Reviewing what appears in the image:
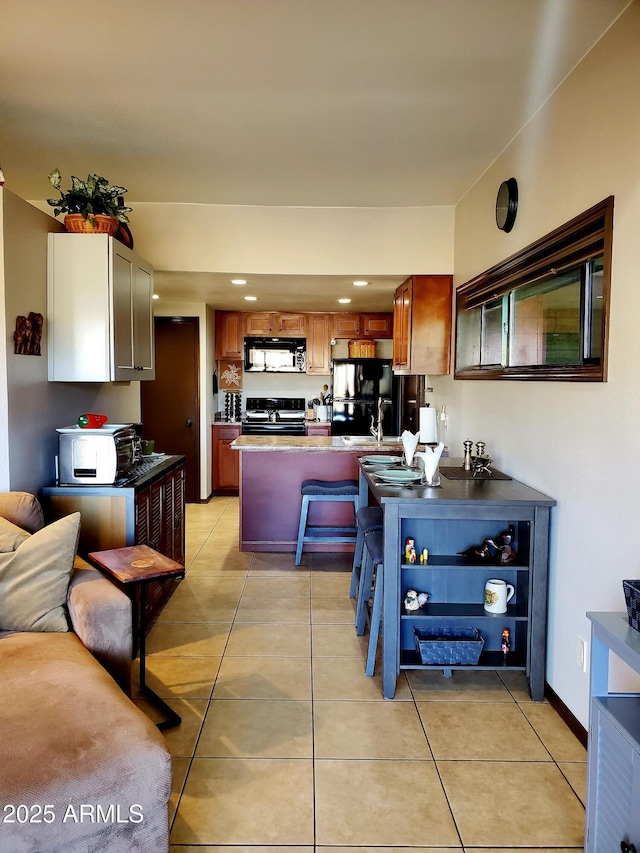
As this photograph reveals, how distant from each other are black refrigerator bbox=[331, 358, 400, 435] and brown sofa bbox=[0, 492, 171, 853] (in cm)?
507

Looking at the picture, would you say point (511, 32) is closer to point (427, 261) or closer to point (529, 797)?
point (427, 261)

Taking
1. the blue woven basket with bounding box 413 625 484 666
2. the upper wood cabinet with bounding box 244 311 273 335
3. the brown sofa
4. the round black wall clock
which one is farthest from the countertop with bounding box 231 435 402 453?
the brown sofa

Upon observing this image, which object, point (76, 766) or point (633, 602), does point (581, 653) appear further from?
point (76, 766)

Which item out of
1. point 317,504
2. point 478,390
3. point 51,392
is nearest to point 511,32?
point 478,390

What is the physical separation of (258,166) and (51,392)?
172 cm

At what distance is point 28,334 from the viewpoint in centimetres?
280

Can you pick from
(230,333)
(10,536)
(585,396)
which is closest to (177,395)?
(230,333)

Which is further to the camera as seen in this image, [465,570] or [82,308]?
[82,308]

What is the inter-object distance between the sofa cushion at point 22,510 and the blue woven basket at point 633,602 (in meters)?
2.23

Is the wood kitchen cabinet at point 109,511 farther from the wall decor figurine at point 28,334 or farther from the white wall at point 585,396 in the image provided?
the white wall at point 585,396

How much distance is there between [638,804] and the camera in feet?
4.45

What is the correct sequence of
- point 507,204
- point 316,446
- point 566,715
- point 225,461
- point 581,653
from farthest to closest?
1. point 225,461
2. point 316,446
3. point 507,204
4. point 566,715
5. point 581,653

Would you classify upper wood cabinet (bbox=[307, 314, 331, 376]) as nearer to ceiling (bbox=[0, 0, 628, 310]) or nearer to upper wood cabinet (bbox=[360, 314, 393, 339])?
upper wood cabinet (bbox=[360, 314, 393, 339])

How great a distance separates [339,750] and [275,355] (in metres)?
5.31
